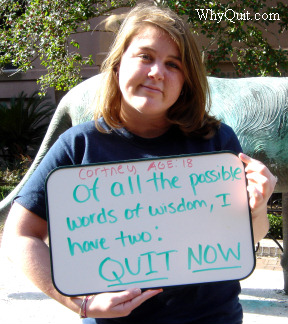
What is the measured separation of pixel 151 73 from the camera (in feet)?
4.76

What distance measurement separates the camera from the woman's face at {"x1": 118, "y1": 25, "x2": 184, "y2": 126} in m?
1.46

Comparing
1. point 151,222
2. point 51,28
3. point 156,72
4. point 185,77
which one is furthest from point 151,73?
point 51,28

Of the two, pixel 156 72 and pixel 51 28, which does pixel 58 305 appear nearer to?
pixel 156 72

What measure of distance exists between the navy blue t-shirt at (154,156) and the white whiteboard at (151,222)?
67 mm

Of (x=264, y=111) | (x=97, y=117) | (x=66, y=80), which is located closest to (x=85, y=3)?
(x=66, y=80)

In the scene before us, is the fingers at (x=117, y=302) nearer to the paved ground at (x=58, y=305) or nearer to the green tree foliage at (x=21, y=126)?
the paved ground at (x=58, y=305)

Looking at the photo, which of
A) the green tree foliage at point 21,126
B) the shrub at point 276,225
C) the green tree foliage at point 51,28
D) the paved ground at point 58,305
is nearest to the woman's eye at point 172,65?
the paved ground at point 58,305

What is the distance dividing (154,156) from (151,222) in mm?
212

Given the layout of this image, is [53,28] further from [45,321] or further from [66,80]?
[45,321]

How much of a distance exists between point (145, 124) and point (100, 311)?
0.58 metres

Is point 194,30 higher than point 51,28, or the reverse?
point 51,28

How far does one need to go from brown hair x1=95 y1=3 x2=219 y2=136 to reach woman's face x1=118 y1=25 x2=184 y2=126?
0.03m

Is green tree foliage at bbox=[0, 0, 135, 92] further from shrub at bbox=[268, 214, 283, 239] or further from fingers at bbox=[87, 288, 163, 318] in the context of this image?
fingers at bbox=[87, 288, 163, 318]

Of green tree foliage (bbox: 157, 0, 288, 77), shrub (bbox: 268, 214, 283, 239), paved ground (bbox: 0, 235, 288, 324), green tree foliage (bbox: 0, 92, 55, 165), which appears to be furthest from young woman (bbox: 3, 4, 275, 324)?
green tree foliage (bbox: 0, 92, 55, 165)
